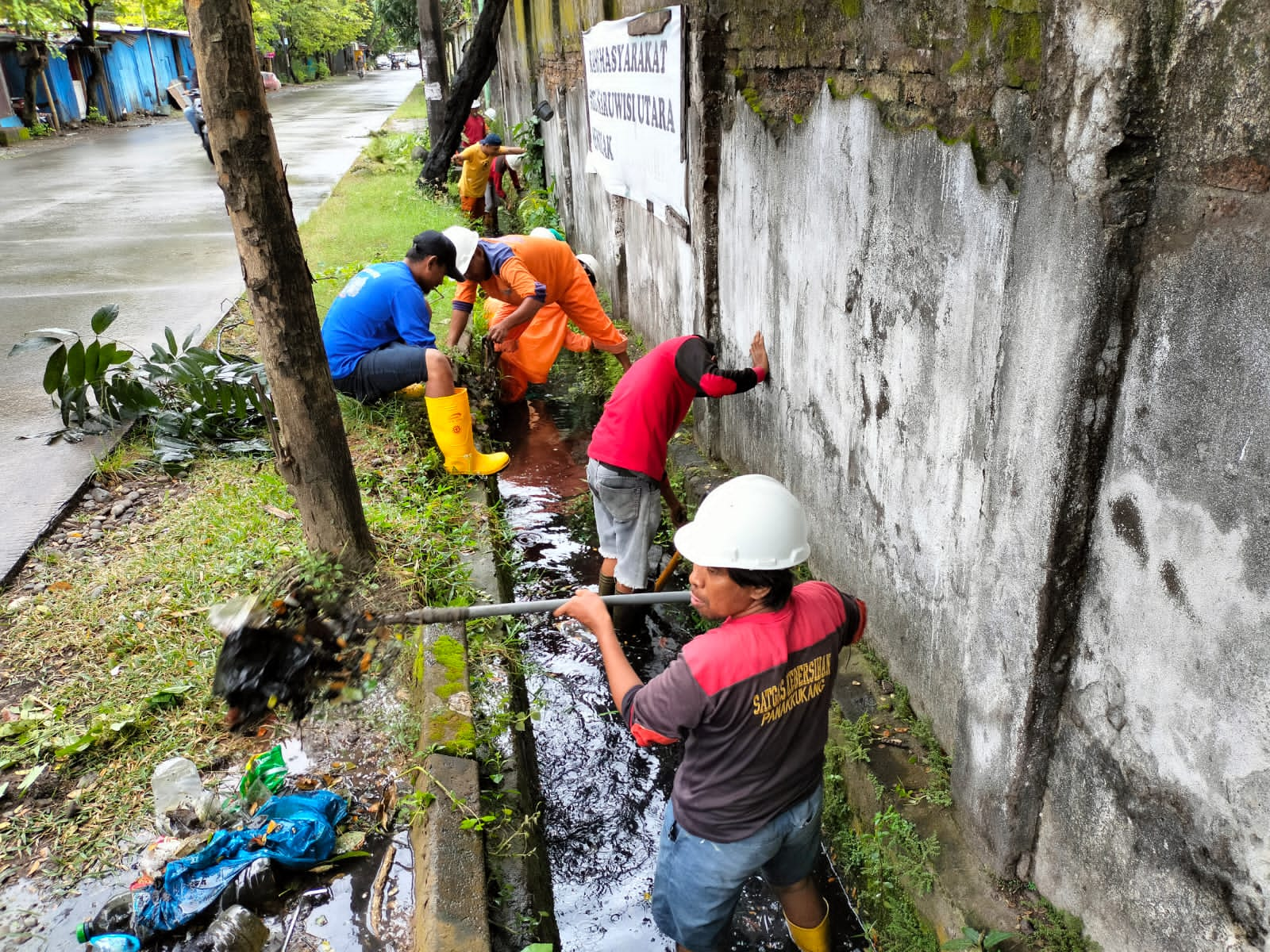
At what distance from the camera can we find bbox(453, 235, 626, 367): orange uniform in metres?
5.84

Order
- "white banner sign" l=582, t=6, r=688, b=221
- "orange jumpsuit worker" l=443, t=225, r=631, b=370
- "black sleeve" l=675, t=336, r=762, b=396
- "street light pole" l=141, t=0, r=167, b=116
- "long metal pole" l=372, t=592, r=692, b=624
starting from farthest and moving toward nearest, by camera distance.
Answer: "street light pole" l=141, t=0, r=167, b=116 → "orange jumpsuit worker" l=443, t=225, r=631, b=370 → "white banner sign" l=582, t=6, r=688, b=221 → "black sleeve" l=675, t=336, r=762, b=396 → "long metal pole" l=372, t=592, r=692, b=624

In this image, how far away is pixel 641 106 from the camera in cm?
578

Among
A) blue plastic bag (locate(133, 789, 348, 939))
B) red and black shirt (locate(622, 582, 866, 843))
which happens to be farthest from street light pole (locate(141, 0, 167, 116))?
red and black shirt (locate(622, 582, 866, 843))

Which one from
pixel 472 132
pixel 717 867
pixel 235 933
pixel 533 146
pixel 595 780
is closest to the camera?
pixel 717 867

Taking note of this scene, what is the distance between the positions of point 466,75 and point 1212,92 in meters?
13.1

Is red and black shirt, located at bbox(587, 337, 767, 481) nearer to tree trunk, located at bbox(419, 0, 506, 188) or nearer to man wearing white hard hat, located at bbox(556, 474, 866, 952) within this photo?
man wearing white hard hat, located at bbox(556, 474, 866, 952)

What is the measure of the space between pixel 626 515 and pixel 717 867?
1933 mm

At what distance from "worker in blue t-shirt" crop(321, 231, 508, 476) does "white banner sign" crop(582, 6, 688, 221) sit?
1.47m

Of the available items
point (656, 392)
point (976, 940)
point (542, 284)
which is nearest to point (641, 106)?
point (542, 284)

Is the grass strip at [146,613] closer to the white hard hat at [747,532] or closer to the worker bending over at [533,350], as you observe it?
the worker bending over at [533,350]

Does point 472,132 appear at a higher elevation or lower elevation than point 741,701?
higher

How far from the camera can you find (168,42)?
3519cm

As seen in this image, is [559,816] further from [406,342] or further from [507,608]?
[406,342]

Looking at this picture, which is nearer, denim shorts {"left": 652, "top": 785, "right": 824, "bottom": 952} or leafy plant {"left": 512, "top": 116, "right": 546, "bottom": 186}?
denim shorts {"left": 652, "top": 785, "right": 824, "bottom": 952}
